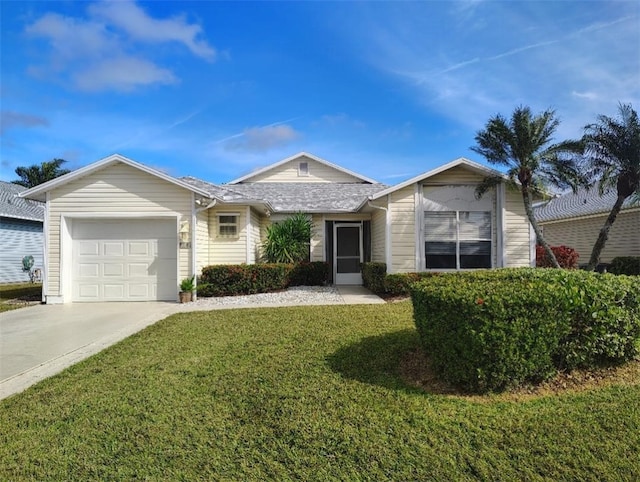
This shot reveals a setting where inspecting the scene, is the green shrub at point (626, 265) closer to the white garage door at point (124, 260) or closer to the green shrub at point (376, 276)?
the green shrub at point (376, 276)

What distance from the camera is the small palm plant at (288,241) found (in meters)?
13.8

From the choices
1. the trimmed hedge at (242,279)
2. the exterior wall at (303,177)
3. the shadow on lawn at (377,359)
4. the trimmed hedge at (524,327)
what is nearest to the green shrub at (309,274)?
the trimmed hedge at (242,279)

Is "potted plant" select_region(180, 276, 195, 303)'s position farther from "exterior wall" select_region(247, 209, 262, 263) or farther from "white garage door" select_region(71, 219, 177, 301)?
"exterior wall" select_region(247, 209, 262, 263)

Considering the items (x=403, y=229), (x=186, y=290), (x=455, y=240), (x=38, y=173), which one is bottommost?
(x=186, y=290)

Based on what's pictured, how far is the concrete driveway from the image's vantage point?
5.12 m

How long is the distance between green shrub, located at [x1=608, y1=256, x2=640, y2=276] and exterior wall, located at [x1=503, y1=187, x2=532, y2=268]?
273 inches

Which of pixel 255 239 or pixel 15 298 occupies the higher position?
pixel 255 239

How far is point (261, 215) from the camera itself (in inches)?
592

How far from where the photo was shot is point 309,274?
13.9 m

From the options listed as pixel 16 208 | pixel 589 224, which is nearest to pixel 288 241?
pixel 16 208

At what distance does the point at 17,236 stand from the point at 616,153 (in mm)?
26258

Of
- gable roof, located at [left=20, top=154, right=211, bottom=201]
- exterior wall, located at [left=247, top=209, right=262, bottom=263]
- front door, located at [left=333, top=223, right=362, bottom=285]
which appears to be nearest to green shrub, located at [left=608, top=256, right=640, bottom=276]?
front door, located at [left=333, top=223, right=362, bottom=285]

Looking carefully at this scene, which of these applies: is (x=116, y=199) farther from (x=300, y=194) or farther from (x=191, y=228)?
(x=300, y=194)

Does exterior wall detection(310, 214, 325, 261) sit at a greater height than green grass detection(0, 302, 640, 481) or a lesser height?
greater
